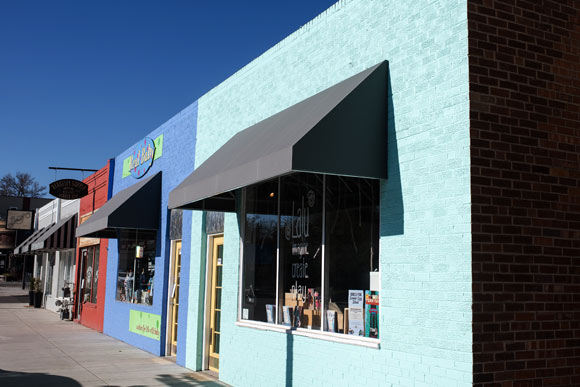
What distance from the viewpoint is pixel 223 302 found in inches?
398

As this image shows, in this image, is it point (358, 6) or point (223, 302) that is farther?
point (223, 302)

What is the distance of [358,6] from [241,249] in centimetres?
437

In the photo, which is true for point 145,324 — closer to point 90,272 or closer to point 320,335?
point 90,272

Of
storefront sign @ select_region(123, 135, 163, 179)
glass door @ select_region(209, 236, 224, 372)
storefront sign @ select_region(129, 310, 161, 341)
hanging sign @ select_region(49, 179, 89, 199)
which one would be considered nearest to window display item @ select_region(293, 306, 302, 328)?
glass door @ select_region(209, 236, 224, 372)

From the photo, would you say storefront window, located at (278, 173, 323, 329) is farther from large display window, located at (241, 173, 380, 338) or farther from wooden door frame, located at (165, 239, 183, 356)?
wooden door frame, located at (165, 239, 183, 356)

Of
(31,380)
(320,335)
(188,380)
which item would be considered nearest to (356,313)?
(320,335)

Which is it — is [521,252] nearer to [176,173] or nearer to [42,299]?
[176,173]

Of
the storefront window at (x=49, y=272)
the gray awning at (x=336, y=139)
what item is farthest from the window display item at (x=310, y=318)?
the storefront window at (x=49, y=272)

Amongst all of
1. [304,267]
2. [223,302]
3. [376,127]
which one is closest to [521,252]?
[376,127]

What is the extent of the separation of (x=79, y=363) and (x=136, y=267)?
3782mm

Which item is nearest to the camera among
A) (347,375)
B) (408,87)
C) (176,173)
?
(408,87)

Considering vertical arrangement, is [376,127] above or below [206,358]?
above

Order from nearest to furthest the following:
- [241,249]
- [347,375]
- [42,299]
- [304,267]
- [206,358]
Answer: [347,375] → [304,267] → [241,249] → [206,358] → [42,299]

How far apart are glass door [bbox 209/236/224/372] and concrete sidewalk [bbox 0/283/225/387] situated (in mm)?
403
